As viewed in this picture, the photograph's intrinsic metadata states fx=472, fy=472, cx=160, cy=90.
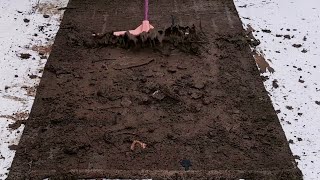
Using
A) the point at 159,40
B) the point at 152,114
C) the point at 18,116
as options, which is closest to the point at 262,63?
the point at 159,40

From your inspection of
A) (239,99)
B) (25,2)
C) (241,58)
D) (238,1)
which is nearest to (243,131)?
(239,99)

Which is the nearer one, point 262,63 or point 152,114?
point 152,114

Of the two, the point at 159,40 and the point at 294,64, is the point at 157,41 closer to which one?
the point at 159,40

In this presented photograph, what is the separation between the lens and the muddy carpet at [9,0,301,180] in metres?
2.16

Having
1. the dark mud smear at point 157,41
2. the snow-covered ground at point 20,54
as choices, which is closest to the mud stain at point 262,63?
the dark mud smear at point 157,41

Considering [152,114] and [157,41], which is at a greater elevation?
[157,41]

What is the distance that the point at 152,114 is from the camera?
2479 mm

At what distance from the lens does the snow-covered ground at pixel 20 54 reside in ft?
7.88

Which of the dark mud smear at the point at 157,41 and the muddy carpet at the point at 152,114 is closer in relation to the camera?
the muddy carpet at the point at 152,114

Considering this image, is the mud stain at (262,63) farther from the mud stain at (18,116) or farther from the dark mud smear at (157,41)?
the mud stain at (18,116)

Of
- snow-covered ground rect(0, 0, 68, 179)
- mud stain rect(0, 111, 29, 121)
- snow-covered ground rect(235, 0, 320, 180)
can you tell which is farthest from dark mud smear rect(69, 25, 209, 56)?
mud stain rect(0, 111, 29, 121)

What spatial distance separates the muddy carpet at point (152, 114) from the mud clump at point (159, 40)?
1.0 inches

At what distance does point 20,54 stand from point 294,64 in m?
1.72

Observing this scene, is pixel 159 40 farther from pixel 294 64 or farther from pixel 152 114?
pixel 294 64
